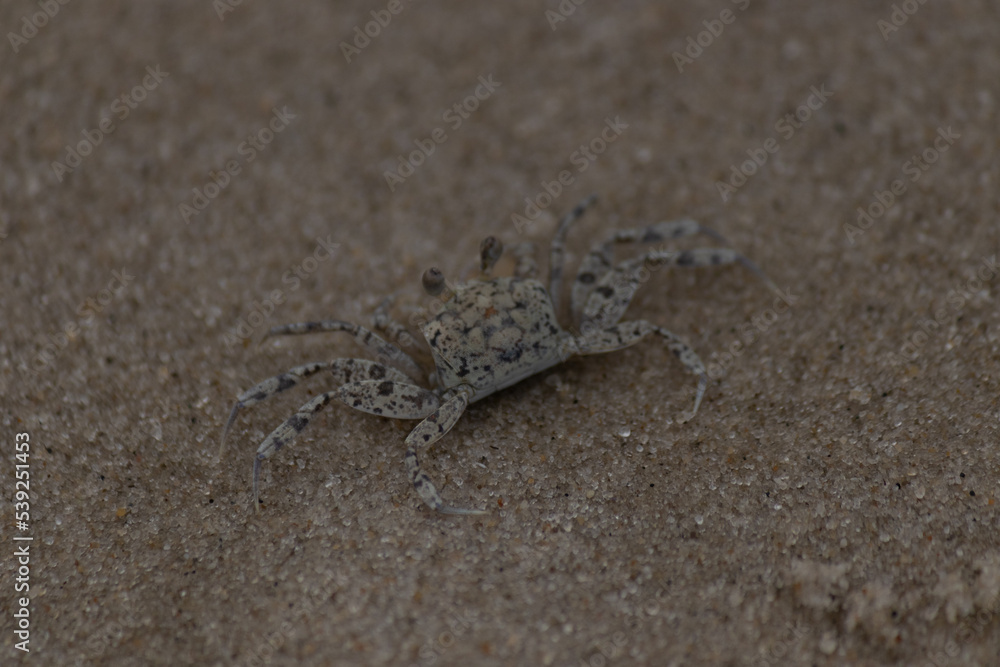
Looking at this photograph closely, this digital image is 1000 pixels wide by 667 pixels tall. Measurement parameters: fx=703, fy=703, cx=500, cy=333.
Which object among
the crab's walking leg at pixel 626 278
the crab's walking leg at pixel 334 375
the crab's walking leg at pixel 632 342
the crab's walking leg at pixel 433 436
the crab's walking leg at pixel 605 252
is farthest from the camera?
the crab's walking leg at pixel 605 252

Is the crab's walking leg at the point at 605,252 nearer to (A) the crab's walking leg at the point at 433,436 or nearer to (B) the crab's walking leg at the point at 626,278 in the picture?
(B) the crab's walking leg at the point at 626,278

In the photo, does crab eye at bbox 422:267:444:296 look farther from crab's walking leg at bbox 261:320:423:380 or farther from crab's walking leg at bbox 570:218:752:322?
crab's walking leg at bbox 570:218:752:322

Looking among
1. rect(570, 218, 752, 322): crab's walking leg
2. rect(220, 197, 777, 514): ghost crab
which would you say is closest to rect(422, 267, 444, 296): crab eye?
rect(220, 197, 777, 514): ghost crab

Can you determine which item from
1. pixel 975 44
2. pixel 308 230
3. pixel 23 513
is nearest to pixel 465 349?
pixel 308 230

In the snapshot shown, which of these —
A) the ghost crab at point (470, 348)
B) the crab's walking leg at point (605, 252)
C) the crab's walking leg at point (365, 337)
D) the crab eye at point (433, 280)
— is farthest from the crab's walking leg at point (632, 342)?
→ the crab's walking leg at point (365, 337)

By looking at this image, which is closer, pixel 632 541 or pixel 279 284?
pixel 632 541

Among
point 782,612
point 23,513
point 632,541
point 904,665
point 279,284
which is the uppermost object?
point 279,284

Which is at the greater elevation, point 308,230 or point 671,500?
point 308,230

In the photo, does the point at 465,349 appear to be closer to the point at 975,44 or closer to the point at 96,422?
the point at 96,422

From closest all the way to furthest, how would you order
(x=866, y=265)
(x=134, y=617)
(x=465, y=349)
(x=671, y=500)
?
(x=134, y=617) < (x=671, y=500) < (x=465, y=349) < (x=866, y=265)
